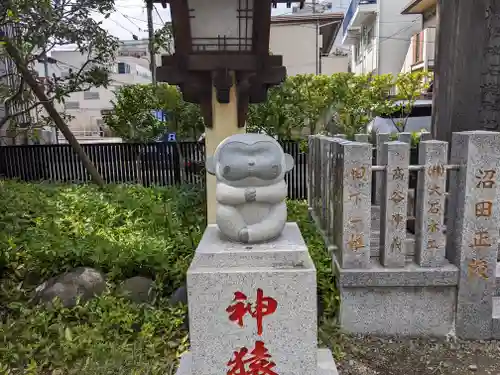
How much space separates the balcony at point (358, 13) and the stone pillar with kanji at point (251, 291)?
762 inches

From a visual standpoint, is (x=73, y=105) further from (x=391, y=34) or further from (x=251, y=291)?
(x=251, y=291)

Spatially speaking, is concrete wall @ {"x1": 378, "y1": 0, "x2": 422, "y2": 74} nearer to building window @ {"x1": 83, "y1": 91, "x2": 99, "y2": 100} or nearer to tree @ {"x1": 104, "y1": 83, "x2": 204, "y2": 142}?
tree @ {"x1": 104, "y1": 83, "x2": 204, "y2": 142}

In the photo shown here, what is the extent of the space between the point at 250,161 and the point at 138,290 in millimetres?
2359

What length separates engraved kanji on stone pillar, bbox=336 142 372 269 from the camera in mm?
3768

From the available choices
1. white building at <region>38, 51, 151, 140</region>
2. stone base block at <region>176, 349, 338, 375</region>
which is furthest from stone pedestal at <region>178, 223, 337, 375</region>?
white building at <region>38, 51, 151, 140</region>

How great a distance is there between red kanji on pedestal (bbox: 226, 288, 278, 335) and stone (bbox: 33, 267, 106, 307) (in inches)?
85.3

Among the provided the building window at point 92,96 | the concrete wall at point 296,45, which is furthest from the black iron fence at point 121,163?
the building window at point 92,96

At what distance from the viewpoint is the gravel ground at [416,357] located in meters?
3.48

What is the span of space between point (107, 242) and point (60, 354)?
63.9 inches

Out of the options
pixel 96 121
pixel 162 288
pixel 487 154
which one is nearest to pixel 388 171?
pixel 487 154

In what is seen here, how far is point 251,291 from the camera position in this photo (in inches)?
103

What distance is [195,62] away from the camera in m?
3.78

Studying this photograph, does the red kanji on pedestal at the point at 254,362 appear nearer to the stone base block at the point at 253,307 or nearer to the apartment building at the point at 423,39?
the stone base block at the point at 253,307

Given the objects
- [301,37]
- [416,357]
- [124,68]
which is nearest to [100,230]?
[416,357]
